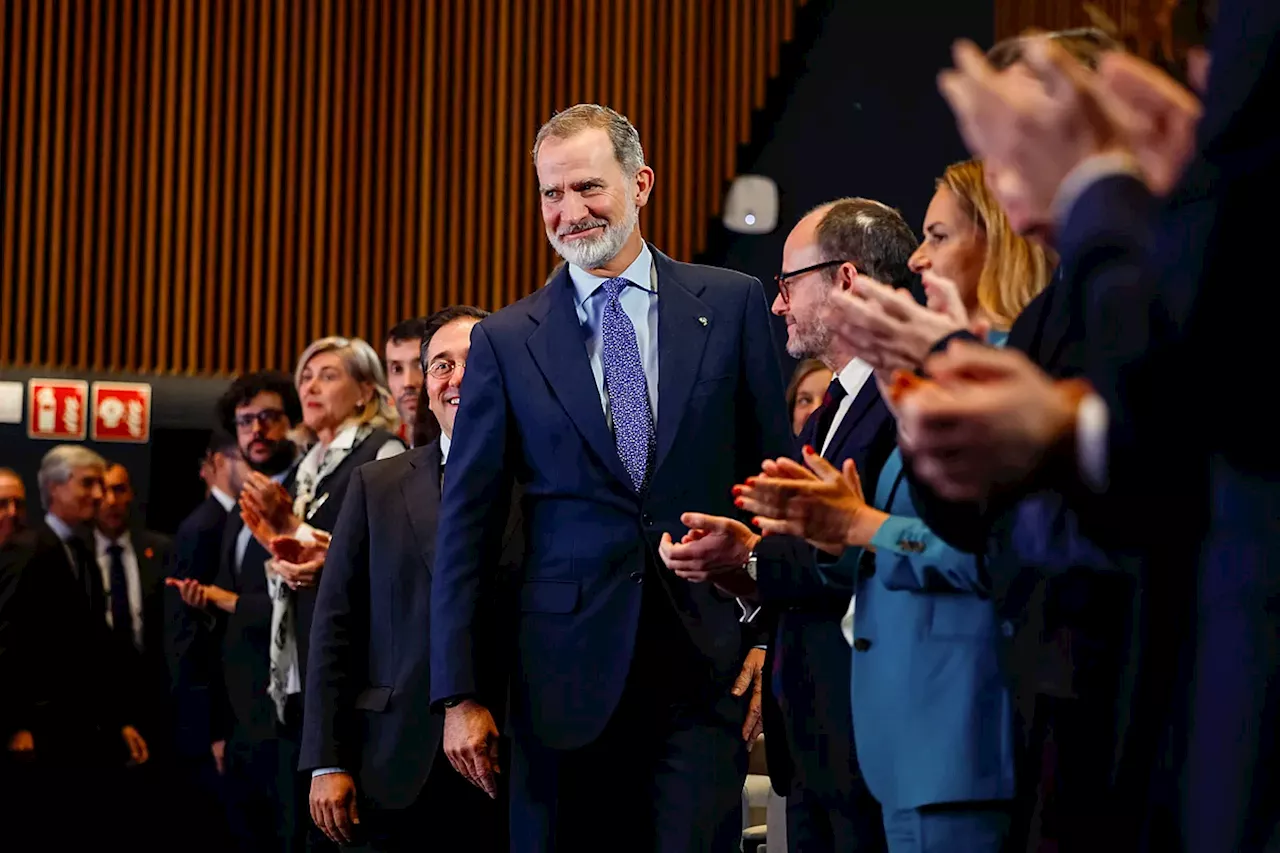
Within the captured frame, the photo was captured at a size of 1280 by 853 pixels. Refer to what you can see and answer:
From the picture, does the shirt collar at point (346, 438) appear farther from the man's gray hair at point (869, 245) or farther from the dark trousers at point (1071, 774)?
the dark trousers at point (1071, 774)

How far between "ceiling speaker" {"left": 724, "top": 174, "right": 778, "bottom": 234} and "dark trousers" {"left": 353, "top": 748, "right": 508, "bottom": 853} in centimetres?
453

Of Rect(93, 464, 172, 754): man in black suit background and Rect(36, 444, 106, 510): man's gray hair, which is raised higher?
Rect(36, 444, 106, 510): man's gray hair

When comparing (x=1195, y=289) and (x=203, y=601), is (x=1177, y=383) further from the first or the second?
(x=203, y=601)

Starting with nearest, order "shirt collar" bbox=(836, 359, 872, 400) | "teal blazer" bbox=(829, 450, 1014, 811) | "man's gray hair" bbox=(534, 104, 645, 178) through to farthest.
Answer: "teal blazer" bbox=(829, 450, 1014, 811) < "shirt collar" bbox=(836, 359, 872, 400) < "man's gray hair" bbox=(534, 104, 645, 178)

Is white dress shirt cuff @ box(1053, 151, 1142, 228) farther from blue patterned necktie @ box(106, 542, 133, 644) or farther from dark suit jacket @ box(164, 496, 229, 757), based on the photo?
blue patterned necktie @ box(106, 542, 133, 644)

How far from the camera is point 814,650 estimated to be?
96.2 inches

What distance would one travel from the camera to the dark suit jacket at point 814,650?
2.36 m

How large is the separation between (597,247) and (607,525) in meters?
0.52

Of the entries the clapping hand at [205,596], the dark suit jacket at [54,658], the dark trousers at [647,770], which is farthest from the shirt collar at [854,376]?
the dark suit jacket at [54,658]

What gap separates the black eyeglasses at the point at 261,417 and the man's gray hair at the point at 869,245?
3025 mm

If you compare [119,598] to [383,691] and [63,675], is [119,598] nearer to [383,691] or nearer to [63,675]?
[63,675]

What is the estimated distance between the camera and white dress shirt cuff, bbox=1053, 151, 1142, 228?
4.12ft

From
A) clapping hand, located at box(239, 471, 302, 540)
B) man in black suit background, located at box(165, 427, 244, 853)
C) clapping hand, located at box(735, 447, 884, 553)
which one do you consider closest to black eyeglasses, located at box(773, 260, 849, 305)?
clapping hand, located at box(735, 447, 884, 553)

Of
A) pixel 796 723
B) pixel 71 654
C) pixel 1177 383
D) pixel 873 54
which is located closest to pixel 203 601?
pixel 71 654
